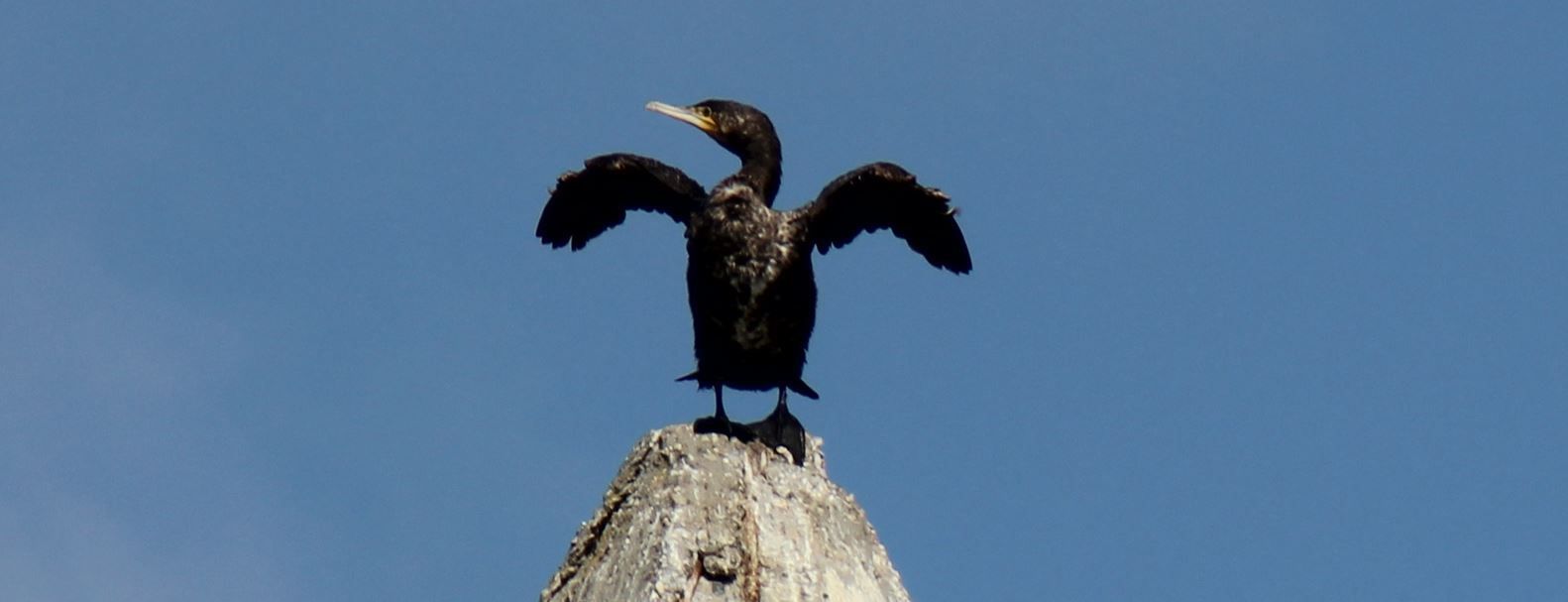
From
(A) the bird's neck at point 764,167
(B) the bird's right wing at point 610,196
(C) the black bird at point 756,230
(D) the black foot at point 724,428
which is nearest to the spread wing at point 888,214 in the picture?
(C) the black bird at point 756,230

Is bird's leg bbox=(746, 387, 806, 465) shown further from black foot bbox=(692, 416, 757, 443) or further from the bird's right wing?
the bird's right wing

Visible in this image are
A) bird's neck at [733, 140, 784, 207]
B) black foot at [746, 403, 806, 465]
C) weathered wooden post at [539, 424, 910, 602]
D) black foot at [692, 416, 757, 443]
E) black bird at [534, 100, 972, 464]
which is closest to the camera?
weathered wooden post at [539, 424, 910, 602]

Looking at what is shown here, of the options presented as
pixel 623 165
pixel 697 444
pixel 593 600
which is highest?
pixel 623 165

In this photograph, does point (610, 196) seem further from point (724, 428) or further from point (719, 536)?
point (719, 536)

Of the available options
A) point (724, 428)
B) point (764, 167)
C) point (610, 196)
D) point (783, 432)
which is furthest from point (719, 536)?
point (610, 196)

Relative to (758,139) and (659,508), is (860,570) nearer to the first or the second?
(659,508)

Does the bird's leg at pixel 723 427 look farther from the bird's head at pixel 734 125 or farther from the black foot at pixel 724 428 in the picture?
the bird's head at pixel 734 125

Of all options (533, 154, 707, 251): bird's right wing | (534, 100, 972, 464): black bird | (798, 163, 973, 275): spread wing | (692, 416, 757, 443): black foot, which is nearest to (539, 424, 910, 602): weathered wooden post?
(692, 416, 757, 443): black foot

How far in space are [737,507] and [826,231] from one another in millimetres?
2583

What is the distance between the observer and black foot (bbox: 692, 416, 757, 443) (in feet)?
24.5

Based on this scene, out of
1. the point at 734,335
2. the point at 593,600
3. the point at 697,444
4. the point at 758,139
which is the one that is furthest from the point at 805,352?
the point at 593,600

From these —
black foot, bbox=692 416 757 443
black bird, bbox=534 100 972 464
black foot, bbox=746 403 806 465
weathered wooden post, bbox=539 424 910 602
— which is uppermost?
black bird, bbox=534 100 972 464

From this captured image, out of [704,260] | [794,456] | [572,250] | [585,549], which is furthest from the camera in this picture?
[572,250]

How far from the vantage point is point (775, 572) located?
662 cm
